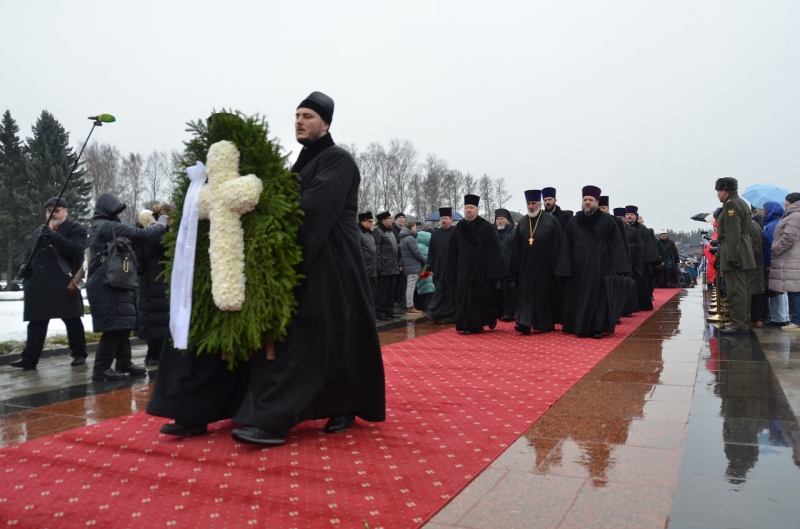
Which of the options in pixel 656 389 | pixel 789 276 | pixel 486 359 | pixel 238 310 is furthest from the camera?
pixel 789 276

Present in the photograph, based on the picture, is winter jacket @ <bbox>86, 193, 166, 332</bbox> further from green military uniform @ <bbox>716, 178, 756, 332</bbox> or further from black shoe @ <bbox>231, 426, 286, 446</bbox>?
green military uniform @ <bbox>716, 178, 756, 332</bbox>

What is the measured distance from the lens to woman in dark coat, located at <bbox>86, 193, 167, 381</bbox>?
7176 millimetres

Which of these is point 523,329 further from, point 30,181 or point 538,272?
point 30,181

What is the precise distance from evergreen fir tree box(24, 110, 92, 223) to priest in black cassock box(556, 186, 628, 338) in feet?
129

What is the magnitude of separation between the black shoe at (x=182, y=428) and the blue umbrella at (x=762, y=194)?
12.3 m

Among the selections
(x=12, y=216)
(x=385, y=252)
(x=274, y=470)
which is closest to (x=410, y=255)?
(x=385, y=252)

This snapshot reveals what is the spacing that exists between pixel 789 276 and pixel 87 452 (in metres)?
9.41

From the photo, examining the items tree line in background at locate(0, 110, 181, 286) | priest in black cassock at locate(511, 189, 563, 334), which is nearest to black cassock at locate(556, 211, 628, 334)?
priest in black cassock at locate(511, 189, 563, 334)

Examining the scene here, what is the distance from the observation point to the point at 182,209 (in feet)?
15.4

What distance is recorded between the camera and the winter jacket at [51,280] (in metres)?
8.07

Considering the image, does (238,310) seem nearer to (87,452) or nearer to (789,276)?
(87,452)

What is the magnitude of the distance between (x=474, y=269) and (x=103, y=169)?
62661 mm

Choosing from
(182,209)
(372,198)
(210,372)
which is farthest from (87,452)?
(372,198)

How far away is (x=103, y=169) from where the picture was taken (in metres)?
66.2
